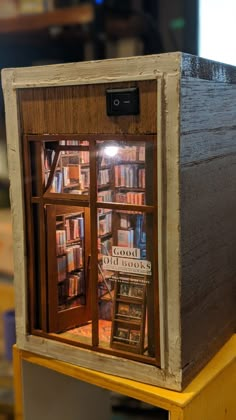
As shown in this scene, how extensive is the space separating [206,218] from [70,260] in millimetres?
251

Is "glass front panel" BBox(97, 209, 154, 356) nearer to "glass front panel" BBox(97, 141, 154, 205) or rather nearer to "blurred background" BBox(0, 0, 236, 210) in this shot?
"glass front panel" BBox(97, 141, 154, 205)

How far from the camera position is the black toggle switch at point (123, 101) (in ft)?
2.43

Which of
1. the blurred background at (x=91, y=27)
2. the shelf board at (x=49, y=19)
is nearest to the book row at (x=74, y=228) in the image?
the blurred background at (x=91, y=27)

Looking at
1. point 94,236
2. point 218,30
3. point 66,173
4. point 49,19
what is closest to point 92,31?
point 49,19

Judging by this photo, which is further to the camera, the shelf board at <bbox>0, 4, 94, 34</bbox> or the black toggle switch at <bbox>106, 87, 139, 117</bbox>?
the shelf board at <bbox>0, 4, 94, 34</bbox>

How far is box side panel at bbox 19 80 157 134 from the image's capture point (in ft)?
2.43

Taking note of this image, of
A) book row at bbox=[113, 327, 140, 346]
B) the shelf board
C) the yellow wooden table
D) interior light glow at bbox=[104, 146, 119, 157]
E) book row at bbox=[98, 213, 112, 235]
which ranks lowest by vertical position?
the yellow wooden table

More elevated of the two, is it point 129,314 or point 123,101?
point 123,101

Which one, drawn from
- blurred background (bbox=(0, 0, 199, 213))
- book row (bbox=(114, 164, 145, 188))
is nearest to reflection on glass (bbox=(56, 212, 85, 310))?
book row (bbox=(114, 164, 145, 188))

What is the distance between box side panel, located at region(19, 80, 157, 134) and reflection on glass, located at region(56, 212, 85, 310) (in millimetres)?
158

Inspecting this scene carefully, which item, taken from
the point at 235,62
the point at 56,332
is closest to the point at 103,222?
the point at 56,332

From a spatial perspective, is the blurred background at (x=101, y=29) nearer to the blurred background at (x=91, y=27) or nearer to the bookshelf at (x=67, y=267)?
the blurred background at (x=91, y=27)

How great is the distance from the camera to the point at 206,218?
32.1 inches

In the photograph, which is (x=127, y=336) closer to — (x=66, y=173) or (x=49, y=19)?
(x=66, y=173)
